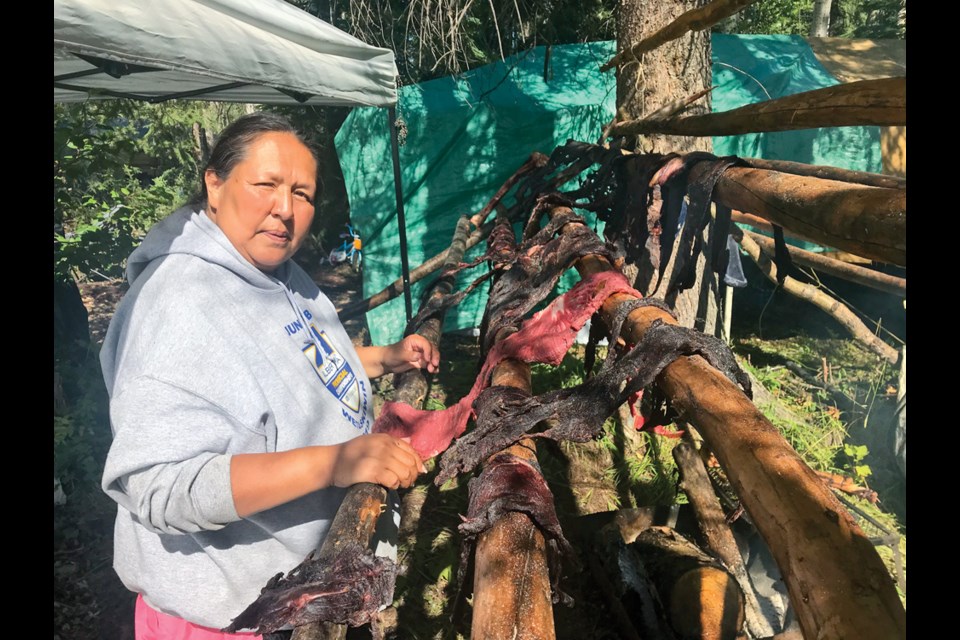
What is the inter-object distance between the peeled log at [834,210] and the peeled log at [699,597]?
1.33 m

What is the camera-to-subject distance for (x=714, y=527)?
2480 millimetres

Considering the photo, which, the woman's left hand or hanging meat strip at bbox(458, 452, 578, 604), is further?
the woman's left hand

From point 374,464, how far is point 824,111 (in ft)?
4.69

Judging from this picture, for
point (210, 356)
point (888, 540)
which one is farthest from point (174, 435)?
point (888, 540)

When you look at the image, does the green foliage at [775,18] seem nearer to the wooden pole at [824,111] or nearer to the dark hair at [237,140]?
the wooden pole at [824,111]

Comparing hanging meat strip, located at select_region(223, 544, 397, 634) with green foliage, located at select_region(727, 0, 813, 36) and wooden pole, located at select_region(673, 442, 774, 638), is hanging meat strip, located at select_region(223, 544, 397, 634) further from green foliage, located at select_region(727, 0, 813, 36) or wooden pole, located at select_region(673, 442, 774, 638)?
green foliage, located at select_region(727, 0, 813, 36)

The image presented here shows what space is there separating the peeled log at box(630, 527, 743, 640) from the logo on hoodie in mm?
1351

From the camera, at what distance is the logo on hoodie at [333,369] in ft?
6.31

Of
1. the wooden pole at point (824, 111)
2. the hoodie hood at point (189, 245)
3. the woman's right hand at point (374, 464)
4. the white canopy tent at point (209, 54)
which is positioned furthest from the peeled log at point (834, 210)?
the white canopy tent at point (209, 54)

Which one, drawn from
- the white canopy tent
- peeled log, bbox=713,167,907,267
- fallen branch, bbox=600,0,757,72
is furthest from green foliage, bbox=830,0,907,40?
peeled log, bbox=713,167,907,267

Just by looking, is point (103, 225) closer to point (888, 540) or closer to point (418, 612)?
point (418, 612)

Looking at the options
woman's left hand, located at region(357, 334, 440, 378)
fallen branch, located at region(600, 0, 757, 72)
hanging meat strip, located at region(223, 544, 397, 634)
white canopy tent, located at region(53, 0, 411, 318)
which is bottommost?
hanging meat strip, located at region(223, 544, 397, 634)

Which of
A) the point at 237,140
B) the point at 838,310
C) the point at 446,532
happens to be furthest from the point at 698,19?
the point at 446,532

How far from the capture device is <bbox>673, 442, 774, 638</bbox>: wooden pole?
225 cm
